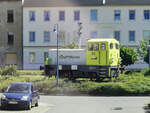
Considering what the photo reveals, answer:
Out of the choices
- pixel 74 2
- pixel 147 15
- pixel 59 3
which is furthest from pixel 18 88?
pixel 59 3

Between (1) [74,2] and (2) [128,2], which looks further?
(1) [74,2]

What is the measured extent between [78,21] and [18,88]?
45.8 m

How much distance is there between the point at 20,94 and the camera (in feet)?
74.9

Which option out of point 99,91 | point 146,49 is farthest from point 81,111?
point 146,49

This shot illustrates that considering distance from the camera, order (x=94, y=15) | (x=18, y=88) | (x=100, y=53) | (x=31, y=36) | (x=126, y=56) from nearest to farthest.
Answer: (x=18, y=88), (x=100, y=53), (x=126, y=56), (x=94, y=15), (x=31, y=36)

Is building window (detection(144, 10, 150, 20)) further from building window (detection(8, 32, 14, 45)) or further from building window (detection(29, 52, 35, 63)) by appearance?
building window (detection(8, 32, 14, 45))

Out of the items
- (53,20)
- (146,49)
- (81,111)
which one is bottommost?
(81,111)

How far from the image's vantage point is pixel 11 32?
71875 millimetres

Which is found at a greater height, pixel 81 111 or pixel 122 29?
pixel 122 29

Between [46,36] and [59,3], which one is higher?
[59,3]

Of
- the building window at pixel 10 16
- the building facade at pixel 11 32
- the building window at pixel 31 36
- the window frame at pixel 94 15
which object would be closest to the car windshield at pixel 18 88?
the window frame at pixel 94 15

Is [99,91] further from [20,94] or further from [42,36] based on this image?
[42,36]

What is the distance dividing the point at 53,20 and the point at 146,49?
66.0 ft

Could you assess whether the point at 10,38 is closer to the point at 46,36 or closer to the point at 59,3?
the point at 46,36
